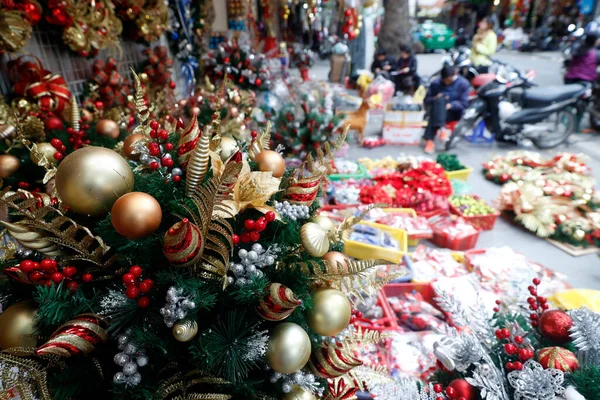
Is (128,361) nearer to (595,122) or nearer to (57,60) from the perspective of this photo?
(57,60)

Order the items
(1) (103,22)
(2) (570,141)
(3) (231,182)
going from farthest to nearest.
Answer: (2) (570,141)
(1) (103,22)
(3) (231,182)

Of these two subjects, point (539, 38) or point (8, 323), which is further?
point (539, 38)

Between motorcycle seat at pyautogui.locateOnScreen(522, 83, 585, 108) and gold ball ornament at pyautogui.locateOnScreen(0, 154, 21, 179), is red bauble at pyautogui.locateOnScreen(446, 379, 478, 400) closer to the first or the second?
gold ball ornament at pyautogui.locateOnScreen(0, 154, 21, 179)

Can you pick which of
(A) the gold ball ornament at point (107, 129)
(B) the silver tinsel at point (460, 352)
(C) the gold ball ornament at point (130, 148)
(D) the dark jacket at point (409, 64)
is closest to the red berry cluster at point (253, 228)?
(C) the gold ball ornament at point (130, 148)

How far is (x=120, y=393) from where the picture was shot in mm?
720

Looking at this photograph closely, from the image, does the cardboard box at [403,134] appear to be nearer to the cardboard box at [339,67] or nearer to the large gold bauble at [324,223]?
the cardboard box at [339,67]

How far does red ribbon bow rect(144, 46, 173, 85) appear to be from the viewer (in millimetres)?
3379

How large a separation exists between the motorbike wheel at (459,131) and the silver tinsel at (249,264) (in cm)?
515

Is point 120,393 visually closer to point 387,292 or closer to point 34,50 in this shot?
point 387,292

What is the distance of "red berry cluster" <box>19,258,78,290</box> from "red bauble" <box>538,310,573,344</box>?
1.28 metres

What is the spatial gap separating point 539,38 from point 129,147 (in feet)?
67.3

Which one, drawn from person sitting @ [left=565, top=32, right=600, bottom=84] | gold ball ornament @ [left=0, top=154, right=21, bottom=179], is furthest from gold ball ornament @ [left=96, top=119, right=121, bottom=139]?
person sitting @ [left=565, top=32, right=600, bottom=84]

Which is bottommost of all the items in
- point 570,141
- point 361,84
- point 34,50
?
point 570,141

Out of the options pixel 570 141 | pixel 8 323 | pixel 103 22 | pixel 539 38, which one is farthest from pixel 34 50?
pixel 539 38
